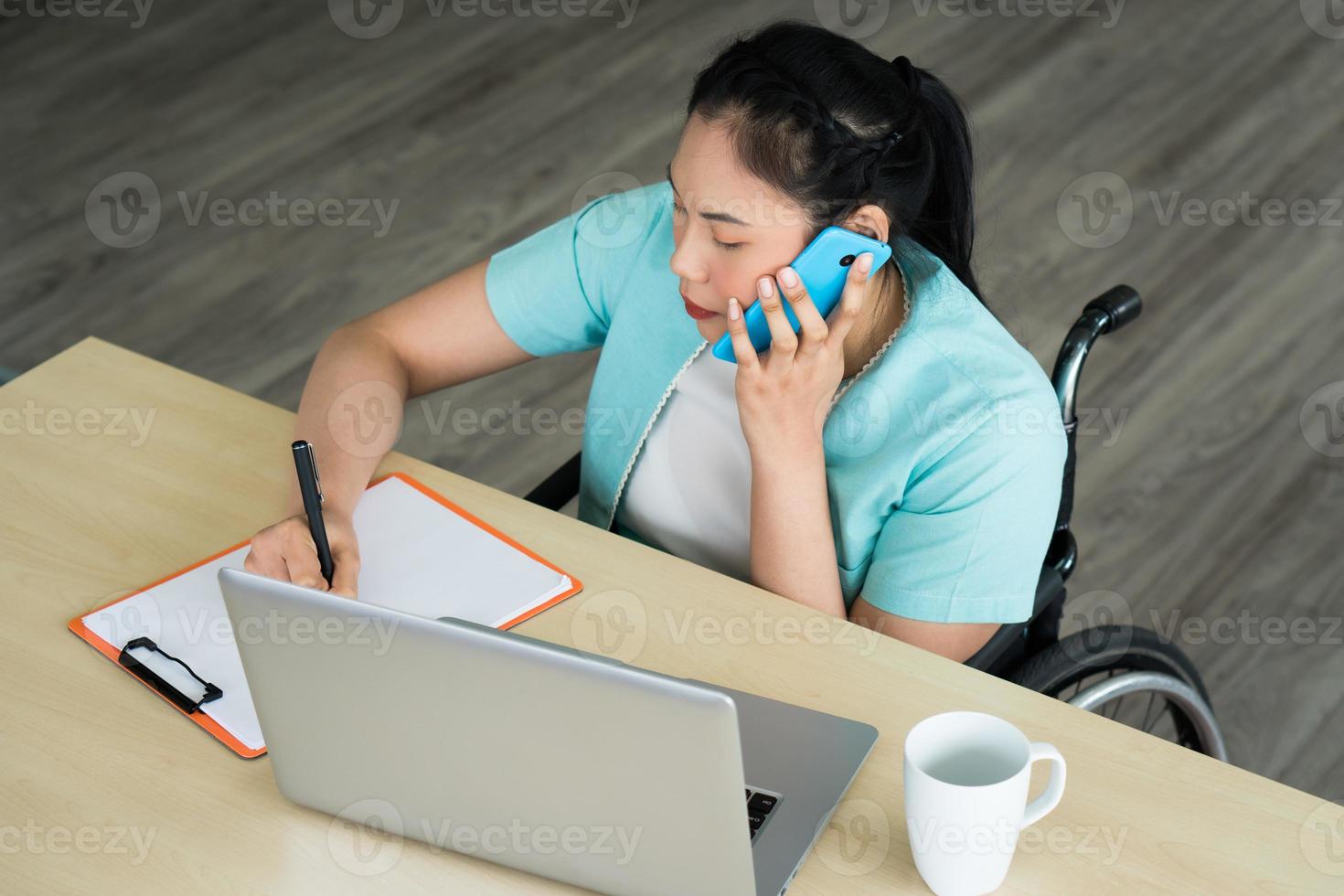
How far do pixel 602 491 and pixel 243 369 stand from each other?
1.51 m

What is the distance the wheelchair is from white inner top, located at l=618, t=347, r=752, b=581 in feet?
0.37

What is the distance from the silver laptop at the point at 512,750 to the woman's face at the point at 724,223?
0.52 meters

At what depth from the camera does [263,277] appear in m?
3.23

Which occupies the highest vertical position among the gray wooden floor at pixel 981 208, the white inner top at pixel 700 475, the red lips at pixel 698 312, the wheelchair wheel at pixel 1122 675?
the red lips at pixel 698 312

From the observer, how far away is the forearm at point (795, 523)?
1.42 meters

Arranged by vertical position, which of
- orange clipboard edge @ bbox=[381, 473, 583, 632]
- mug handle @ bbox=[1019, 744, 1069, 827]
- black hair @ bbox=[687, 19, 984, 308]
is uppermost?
black hair @ bbox=[687, 19, 984, 308]

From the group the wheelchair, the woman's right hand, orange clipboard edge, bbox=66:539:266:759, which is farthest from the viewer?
the wheelchair

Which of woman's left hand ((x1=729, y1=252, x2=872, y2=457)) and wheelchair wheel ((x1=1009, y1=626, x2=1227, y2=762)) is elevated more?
woman's left hand ((x1=729, y1=252, x2=872, y2=457))

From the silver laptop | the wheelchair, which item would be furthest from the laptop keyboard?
the wheelchair

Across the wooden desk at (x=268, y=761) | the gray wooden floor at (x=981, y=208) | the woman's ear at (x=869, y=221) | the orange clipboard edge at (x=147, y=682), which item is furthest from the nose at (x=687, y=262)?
the gray wooden floor at (x=981, y=208)

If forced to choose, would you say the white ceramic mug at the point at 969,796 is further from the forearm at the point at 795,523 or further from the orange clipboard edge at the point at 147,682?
the orange clipboard edge at the point at 147,682

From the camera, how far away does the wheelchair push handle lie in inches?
63.2

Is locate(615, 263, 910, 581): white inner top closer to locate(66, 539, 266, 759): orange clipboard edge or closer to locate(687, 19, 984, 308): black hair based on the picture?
locate(687, 19, 984, 308): black hair

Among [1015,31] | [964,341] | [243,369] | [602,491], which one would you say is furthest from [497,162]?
[964,341]
